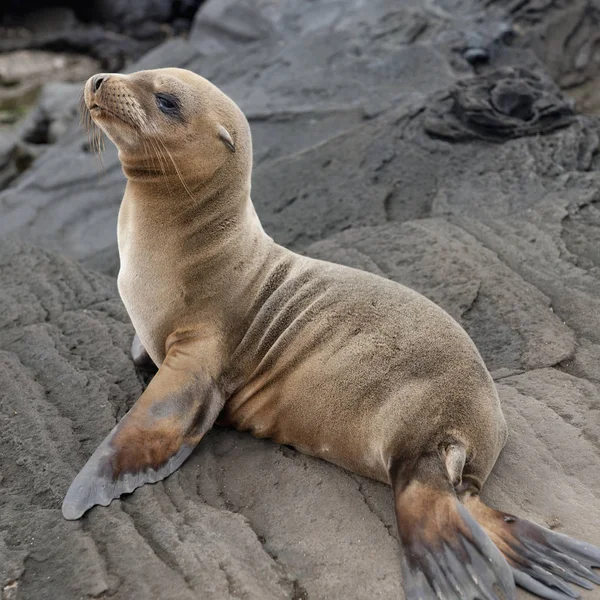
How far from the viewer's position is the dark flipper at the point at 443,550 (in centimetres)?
251

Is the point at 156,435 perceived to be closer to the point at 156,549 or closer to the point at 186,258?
the point at 156,549

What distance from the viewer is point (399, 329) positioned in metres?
3.30

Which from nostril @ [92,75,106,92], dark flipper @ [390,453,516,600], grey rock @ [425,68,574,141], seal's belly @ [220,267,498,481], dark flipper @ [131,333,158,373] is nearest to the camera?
dark flipper @ [390,453,516,600]

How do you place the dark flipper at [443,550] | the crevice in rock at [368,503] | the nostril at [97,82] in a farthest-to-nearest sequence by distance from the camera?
the nostril at [97,82] → the crevice in rock at [368,503] → the dark flipper at [443,550]

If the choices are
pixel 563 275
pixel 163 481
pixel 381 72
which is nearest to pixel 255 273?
pixel 163 481

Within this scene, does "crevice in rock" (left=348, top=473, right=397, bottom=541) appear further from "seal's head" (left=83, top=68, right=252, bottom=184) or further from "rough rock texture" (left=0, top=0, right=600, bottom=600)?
"seal's head" (left=83, top=68, right=252, bottom=184)

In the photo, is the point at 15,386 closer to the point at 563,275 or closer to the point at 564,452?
the point at 564,452

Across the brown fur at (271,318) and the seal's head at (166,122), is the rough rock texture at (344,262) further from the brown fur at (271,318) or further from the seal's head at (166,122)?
the seal's head at (166,122)

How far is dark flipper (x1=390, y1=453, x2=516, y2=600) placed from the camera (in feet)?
8.22

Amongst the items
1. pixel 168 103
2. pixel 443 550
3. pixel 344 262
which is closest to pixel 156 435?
pixel 443 550

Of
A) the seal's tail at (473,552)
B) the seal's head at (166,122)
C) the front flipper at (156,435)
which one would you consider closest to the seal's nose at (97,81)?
the seal's head at (166,122)

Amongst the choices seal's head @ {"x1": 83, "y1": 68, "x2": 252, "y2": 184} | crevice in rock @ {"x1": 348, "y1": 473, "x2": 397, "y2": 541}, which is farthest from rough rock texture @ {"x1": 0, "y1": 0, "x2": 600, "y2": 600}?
seal's head @ {"x1": 83, "y1": 68, "x2": 252, "y2": 184}

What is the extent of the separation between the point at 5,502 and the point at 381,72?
21.8ft

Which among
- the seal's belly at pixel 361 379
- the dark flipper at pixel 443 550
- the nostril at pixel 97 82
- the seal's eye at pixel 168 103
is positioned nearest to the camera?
the dark flipper at pixel 443 550
